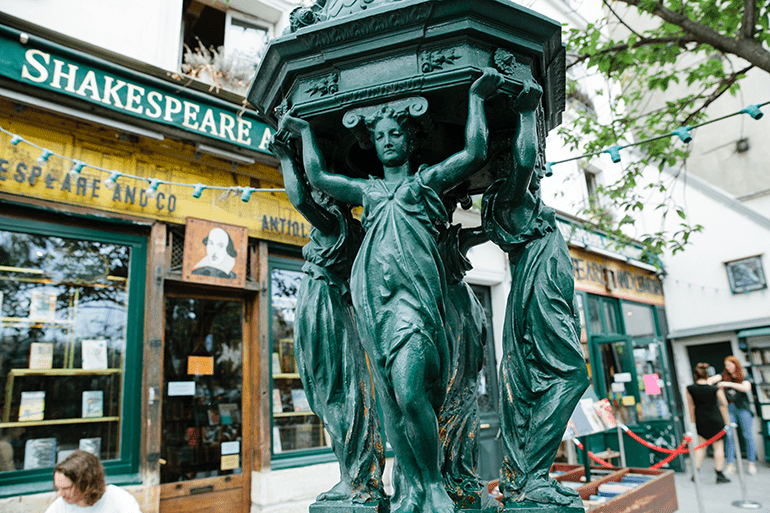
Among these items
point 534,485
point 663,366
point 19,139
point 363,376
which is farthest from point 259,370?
point 663,366

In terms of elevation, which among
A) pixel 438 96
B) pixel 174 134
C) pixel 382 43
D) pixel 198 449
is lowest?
pixel 198 449

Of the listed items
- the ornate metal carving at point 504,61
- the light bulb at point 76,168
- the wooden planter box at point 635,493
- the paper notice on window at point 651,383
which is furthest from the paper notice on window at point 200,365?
the paper notice on window at point 651,383

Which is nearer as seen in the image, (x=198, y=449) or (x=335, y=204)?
(x=335, y=204)

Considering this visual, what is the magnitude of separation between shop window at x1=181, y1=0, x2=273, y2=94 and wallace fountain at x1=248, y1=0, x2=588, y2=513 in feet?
15.6

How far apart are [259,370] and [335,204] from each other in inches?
173

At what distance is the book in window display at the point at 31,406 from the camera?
4773mm

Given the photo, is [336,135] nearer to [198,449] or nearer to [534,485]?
[534,485]

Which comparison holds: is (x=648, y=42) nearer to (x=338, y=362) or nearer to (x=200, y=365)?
(x=338, y=362)

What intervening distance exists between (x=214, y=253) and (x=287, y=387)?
1.81 m

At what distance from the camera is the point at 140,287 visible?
5531 mm

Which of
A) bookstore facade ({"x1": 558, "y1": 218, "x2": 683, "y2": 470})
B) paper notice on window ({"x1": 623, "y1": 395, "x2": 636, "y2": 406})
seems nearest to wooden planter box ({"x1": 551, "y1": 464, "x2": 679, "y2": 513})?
bookstore facade ({"x1": 558, "y1": 218, "x2": 683, "y2": 470})

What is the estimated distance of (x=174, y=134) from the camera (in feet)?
19.2

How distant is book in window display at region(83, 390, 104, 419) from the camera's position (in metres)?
5.09

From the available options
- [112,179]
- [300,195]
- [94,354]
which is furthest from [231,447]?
[300,195]
